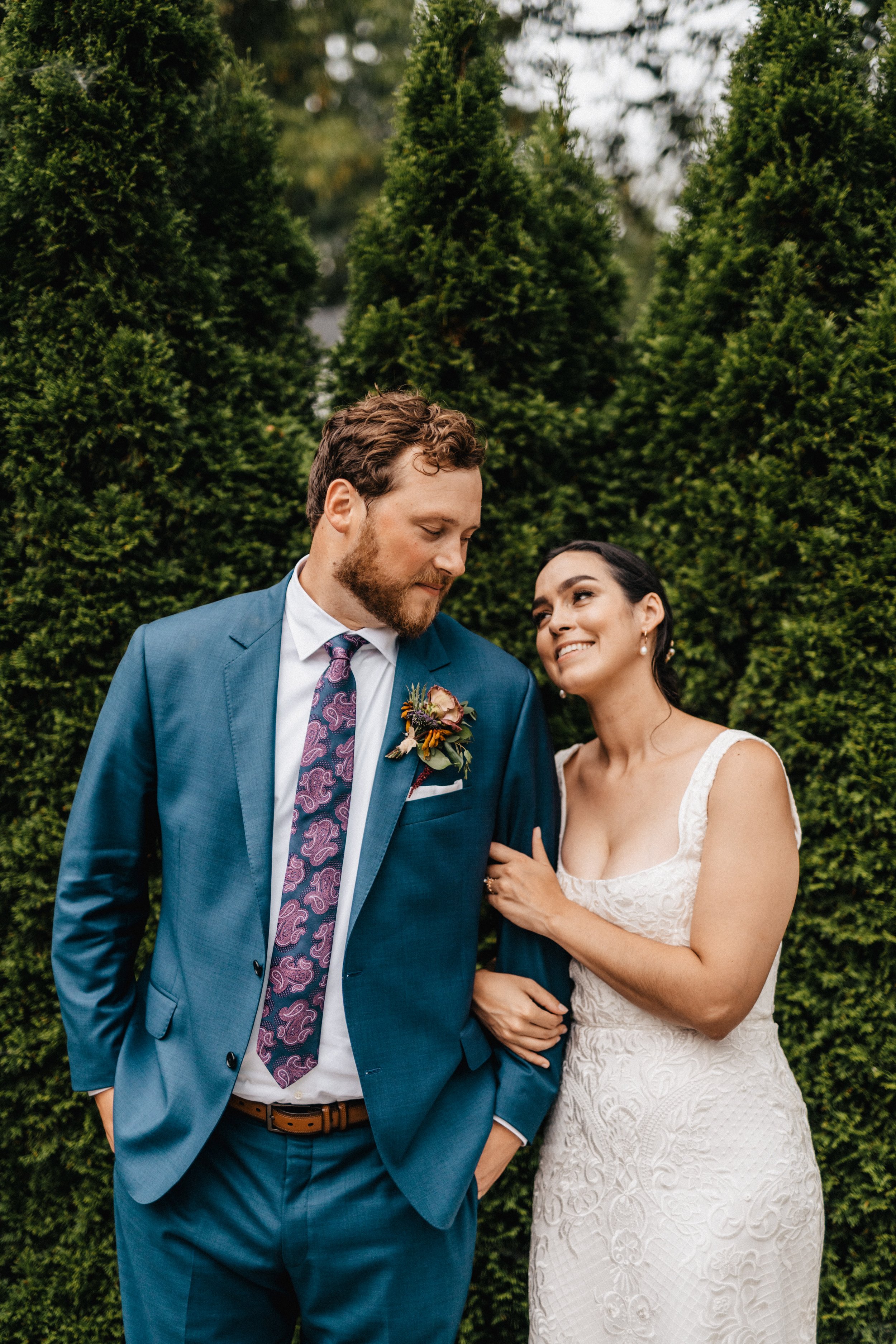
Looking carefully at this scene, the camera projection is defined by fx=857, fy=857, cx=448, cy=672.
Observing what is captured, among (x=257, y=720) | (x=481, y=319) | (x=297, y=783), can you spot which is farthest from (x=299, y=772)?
(x=481, y=319)

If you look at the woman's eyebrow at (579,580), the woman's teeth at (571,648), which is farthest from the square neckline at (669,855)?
the woman's eyebrow at (579,580)

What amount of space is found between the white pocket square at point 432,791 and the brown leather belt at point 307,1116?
2.37 feet

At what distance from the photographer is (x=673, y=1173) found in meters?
2.07

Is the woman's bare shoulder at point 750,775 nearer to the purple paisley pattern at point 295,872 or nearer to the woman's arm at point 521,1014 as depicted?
the woman's arm at point 521,1014

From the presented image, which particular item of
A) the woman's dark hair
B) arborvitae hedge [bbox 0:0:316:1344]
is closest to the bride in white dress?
the woman's dark hair

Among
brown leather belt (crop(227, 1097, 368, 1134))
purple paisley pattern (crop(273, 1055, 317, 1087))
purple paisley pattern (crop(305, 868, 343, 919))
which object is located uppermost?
purple paisley pattern (crop(305, 868, 343, 919))

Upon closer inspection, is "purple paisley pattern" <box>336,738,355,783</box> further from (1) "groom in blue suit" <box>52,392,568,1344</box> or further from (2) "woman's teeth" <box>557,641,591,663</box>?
(2) "woman's teeth" <box>557,641,591,663</box>

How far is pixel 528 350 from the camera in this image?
11.2 ft

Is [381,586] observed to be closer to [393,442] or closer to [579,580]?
[393,442]

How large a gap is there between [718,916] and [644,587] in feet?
3.17

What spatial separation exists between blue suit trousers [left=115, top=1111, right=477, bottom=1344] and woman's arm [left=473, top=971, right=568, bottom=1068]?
1.35 ft

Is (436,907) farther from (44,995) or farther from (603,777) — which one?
(44,995)

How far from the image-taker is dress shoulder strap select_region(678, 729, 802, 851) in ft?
7.20

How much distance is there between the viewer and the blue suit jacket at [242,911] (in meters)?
1.97
